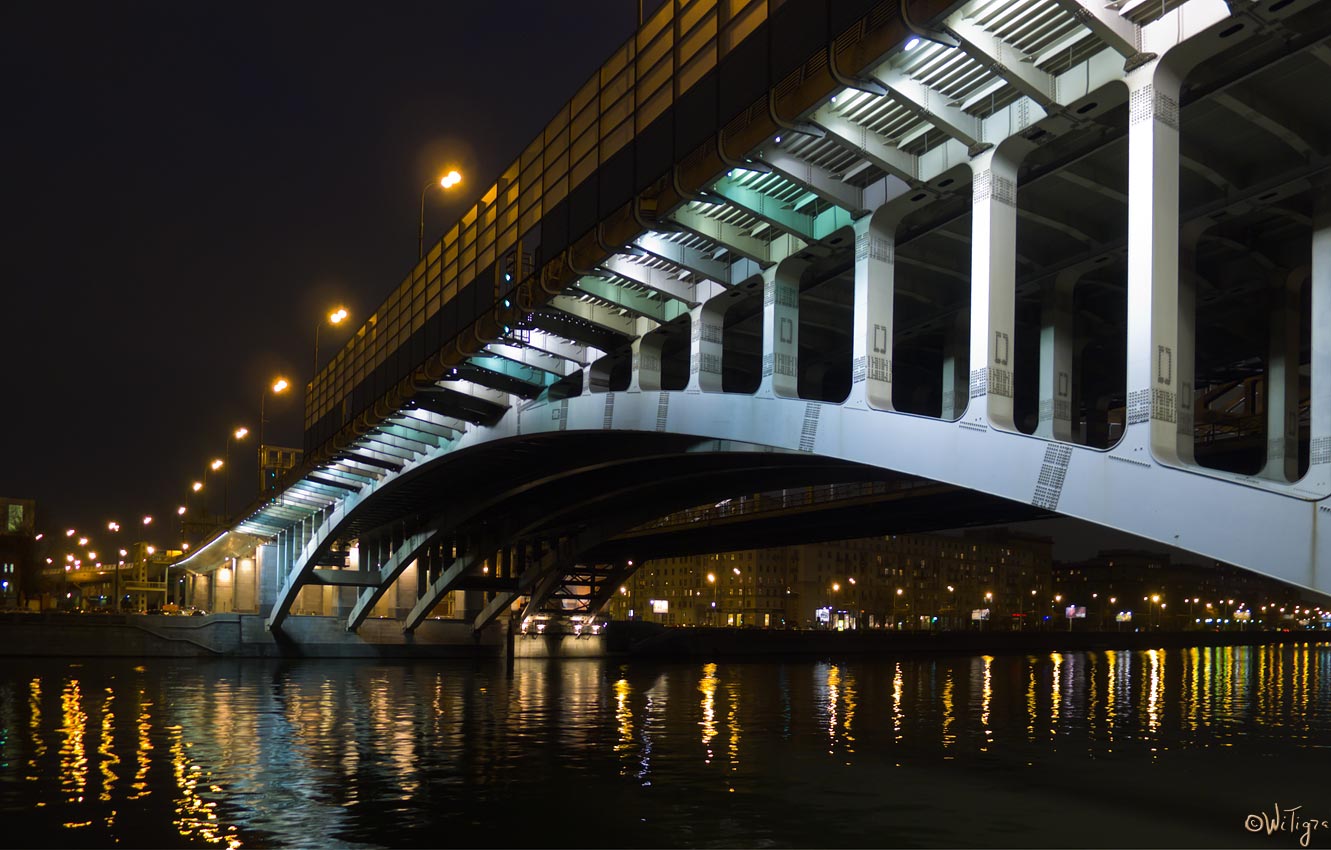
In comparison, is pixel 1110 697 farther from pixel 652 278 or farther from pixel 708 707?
pixel 652 278

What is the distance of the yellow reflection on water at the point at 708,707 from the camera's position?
30.2 m

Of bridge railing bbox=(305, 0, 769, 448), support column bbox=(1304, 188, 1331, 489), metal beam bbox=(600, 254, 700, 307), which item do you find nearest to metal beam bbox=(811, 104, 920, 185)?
bridge railing bbox=(305, 0, 769, 448)

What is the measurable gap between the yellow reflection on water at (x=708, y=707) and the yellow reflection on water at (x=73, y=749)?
37.9 feet

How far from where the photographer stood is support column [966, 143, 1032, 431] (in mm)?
16078

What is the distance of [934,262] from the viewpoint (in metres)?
24.5

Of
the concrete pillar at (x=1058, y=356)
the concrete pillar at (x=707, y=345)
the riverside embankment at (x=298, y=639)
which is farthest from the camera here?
the riverside embankment at (x=298, y=639)

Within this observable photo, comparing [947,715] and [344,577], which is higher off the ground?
[344,577]

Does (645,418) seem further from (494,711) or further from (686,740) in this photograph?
(494,711)

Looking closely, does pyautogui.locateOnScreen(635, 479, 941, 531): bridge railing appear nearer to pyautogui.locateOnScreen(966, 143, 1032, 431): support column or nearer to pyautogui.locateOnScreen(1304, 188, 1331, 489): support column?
pyautogui.locateOnScreen(966, 143, 1032, 431): support column

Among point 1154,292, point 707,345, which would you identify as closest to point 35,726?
point 707,345

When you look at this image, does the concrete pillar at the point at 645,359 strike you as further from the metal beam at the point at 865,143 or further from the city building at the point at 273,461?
the city building at the point at 273,461

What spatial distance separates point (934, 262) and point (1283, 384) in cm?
705

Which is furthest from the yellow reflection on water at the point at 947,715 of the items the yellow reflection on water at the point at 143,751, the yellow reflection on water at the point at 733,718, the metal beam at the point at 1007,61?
the metal beam at the point at 1007,61

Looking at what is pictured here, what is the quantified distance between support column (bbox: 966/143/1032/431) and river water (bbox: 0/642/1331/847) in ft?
19.2
